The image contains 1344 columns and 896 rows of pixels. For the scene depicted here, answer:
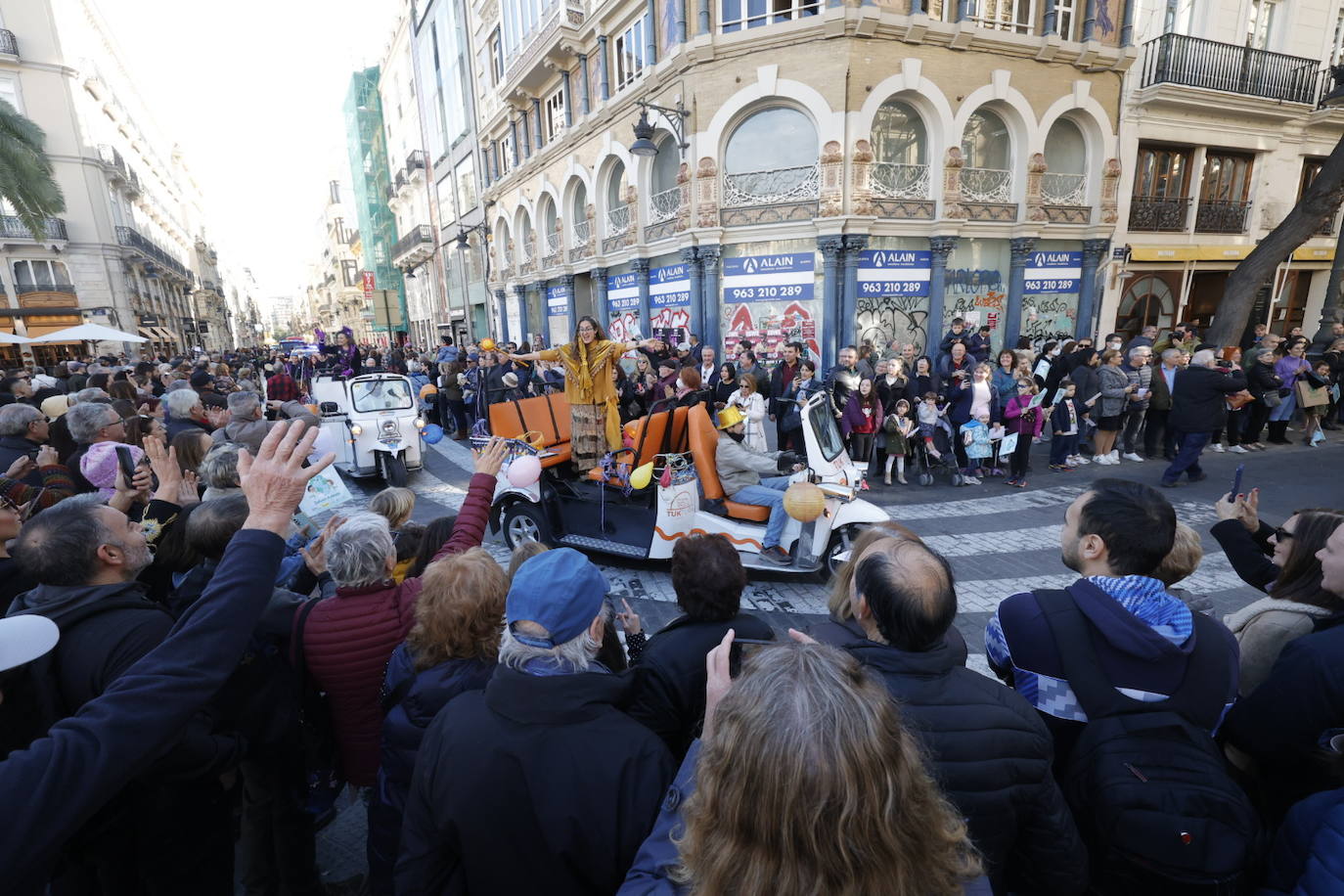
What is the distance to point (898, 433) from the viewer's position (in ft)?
27.5

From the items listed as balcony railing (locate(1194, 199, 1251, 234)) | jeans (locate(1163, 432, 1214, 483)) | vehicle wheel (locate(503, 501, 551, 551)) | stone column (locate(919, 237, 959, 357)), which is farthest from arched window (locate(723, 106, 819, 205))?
balcony railing (locate(1194, 199, 1251, 234))

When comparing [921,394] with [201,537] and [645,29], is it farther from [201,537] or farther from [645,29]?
[645,29]

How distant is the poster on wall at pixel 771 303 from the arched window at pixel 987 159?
457 centimetres

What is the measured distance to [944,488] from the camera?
8.38m

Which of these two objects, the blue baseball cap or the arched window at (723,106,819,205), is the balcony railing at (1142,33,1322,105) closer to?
the arched window at (723,106,819,205)

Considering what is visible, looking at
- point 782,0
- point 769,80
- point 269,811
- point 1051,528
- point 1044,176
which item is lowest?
point 1051,528

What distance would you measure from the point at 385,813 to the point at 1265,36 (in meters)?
25.1

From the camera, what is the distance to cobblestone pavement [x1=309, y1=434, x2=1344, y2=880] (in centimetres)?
480

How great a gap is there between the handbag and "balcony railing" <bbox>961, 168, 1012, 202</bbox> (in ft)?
24.3

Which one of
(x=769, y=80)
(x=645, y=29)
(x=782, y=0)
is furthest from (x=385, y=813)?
(x=645, y=29)

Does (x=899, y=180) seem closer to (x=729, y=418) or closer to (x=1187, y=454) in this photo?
(x=1187, y=454)

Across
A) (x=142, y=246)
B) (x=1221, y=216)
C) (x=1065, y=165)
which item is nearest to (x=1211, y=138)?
(x=1221, y=216)

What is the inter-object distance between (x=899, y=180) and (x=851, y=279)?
2.82 meters

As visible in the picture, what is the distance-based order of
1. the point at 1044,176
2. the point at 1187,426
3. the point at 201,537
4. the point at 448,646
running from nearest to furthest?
the point at 448,646 < the point at 201,537 < the point at 1187,426 < the point at 1044,176
